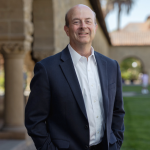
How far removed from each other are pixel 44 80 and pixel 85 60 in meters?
0.34

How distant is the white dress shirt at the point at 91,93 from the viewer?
1.83 metres

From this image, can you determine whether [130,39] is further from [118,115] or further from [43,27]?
[118,115]

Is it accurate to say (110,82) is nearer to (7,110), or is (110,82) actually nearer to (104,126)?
(104,126)

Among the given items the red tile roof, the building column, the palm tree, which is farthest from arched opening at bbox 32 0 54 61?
the palm tree

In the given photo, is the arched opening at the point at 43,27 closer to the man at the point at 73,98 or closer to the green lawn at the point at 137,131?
the green lawn at the point at 137,131

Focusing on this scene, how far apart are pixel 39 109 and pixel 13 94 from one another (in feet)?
10.5

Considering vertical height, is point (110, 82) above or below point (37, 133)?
above

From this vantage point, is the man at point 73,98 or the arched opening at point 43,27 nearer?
the man at point 73,98

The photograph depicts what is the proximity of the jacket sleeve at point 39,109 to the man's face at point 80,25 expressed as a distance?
0.32 meters

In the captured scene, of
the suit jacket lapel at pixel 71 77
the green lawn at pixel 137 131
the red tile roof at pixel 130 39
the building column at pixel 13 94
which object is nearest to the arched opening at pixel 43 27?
the building column at pixel 13 94

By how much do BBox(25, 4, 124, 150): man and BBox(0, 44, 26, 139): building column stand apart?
3.15 m

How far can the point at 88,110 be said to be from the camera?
1.82 m

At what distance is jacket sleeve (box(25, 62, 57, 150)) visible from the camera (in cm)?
177

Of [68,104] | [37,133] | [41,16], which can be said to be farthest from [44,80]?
[41,16]
